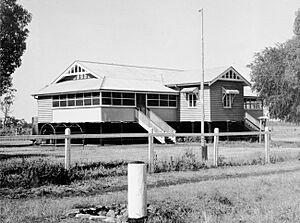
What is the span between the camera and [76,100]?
3959 cm

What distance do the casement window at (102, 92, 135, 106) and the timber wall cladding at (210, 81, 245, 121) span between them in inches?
286

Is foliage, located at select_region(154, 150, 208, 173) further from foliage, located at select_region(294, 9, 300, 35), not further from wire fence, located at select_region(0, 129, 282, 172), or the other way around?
foliage, located at select_region(294, 9, 300, 35)

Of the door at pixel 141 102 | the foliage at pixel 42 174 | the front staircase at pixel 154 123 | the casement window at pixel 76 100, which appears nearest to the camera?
the foliage at pixel 42 174

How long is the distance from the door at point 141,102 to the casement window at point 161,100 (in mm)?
470

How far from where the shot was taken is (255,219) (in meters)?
7.41

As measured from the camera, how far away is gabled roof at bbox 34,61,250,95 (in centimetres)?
3912

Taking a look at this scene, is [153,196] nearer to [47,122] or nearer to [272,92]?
[47,122]

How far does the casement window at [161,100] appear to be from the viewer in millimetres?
40875

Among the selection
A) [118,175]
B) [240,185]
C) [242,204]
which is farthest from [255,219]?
[118,175]

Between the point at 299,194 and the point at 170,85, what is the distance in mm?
33918

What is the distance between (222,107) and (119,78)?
9.60 m

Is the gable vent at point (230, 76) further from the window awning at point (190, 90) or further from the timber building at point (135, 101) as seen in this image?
the window awning at point (190, 90)

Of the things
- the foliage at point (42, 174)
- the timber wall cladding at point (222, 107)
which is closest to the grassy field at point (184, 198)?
the foliage at point (42, 174)

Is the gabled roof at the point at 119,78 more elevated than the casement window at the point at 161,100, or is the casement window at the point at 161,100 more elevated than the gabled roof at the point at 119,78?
the gabled roof at the point at 119,78
